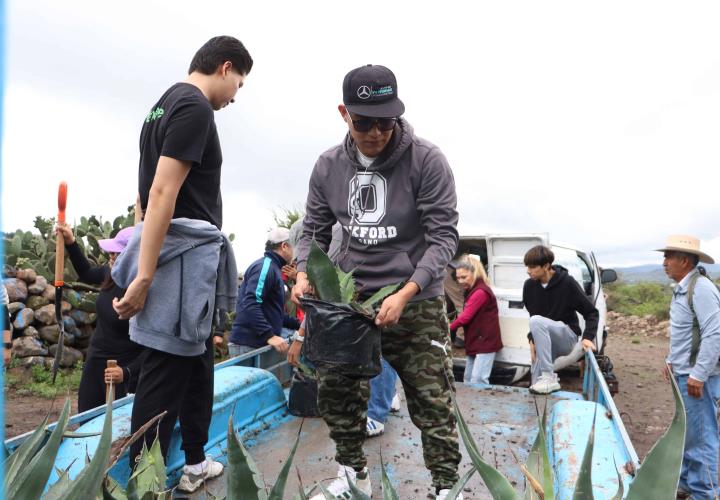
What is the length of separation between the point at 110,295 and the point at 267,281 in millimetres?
1369

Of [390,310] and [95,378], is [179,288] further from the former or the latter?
[95,378]

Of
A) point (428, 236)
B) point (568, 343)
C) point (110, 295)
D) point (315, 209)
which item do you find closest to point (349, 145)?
point (315, 209)

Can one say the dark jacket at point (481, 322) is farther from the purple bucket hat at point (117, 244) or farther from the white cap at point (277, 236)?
the purple bucket hat at point (117, 244)

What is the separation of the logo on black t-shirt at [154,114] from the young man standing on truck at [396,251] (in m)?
0.81

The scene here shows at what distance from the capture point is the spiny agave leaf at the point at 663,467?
993 millimetres

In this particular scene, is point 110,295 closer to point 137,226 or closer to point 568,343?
point 137,226

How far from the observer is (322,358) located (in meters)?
2.53

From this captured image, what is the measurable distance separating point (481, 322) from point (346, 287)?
147 inches

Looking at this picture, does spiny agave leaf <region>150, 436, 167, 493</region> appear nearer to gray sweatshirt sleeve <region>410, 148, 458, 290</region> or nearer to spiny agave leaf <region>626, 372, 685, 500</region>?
spiny agave leaf <region>626, 372, 685, 500</region>

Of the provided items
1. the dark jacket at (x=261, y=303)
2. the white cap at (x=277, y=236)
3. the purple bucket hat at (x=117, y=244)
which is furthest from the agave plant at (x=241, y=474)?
the white cap at (x=277, y=236)

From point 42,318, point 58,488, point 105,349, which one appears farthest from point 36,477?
point 42,318

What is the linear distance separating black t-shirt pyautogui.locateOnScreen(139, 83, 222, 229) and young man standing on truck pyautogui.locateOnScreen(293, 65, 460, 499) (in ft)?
1.81

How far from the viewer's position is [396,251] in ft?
9.30

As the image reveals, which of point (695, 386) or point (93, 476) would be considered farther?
point (695, 386)
